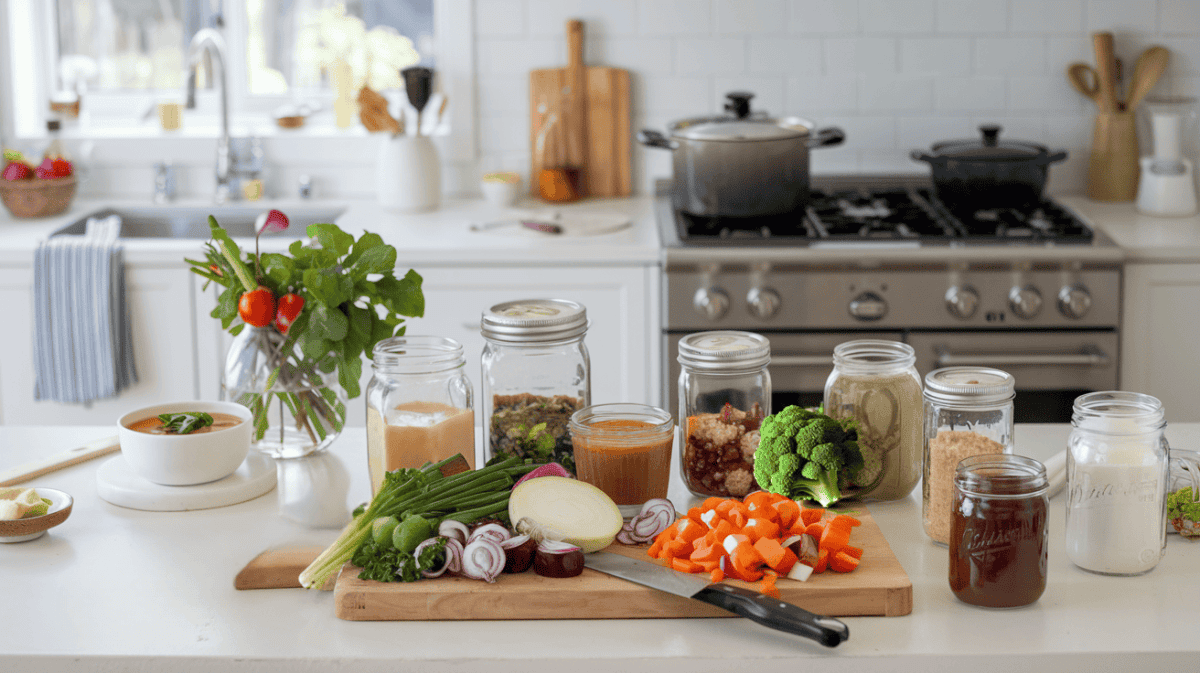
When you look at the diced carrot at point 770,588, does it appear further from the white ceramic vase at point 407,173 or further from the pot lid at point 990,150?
the white ceramic vase at point 407,173

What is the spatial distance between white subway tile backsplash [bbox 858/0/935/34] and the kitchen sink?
5.55 ft

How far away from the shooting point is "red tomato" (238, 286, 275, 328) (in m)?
1.61

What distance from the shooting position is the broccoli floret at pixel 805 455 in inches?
56.9

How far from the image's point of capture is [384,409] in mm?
1549

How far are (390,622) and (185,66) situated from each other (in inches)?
126

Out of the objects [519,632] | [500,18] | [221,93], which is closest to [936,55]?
[500,18]

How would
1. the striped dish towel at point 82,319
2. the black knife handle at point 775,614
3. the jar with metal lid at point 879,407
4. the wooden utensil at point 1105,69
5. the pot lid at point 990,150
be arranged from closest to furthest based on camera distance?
1. the black knife handle at point 775,614
2. the jar with metal lid at point 879,407
3. the striped dish towel at point 82,319
4. the pot lid at point 990,150
5. the wooden utensil at point 1105,69

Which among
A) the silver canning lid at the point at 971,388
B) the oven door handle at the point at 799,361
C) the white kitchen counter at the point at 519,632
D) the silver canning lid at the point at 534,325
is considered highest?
the silver canning lid at the point at 534,325

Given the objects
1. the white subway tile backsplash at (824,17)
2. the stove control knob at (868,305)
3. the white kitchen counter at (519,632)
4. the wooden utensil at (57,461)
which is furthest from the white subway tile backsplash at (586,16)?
the white kitchen counter at (519,632)

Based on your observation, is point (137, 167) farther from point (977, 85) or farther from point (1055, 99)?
point (1055, 99)

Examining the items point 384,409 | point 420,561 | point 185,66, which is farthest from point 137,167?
point 420,561

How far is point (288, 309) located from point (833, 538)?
30.6 inches

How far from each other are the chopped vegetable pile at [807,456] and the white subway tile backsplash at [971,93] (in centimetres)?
247

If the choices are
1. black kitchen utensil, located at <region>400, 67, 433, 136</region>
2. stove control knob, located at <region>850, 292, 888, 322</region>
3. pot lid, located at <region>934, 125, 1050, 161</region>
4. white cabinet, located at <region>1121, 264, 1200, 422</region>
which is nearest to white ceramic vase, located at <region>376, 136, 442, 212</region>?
black kitchen utensil, located at <region>400, 67, 433, 136</region>
